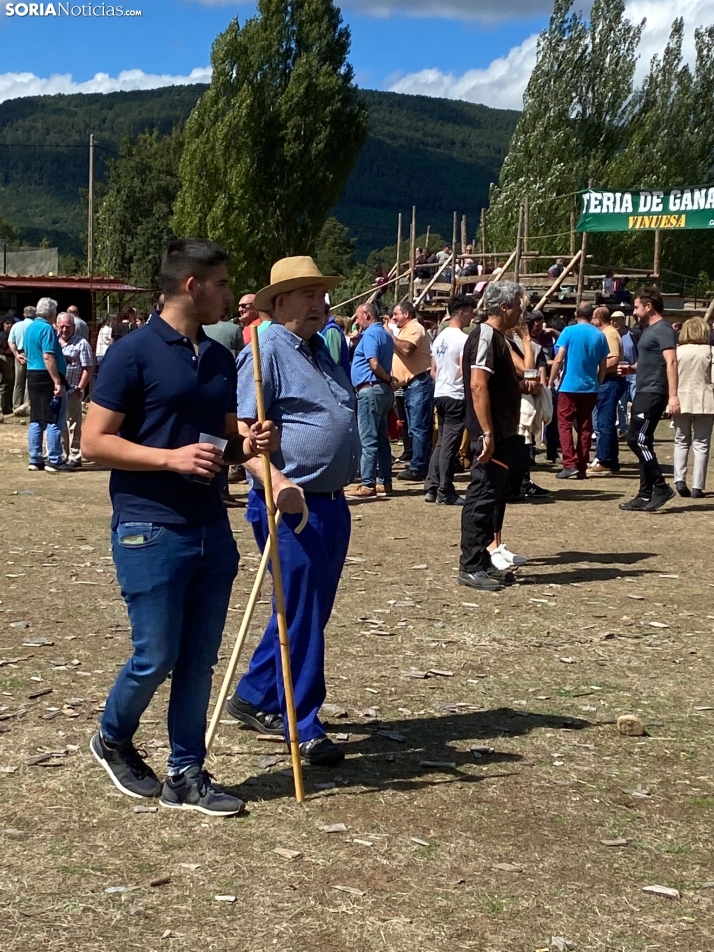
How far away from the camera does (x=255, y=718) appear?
5695mm

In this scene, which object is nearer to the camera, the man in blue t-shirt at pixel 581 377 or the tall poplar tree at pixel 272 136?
the man in blue t-shirt at pixel 581 377

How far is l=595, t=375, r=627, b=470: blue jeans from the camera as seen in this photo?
51.8ft

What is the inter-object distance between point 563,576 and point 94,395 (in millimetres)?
5722

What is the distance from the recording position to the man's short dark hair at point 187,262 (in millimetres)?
4414

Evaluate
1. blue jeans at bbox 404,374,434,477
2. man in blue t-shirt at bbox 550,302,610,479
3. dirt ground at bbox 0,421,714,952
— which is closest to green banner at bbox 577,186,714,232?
man in blue t-shirt at bbox 550,302,610,479

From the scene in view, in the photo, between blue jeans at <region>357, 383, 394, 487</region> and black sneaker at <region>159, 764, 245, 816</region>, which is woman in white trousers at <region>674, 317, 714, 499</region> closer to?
blue jeans at <region>357, 383, 394, 487</region>

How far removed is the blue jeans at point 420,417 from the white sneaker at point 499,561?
566cm

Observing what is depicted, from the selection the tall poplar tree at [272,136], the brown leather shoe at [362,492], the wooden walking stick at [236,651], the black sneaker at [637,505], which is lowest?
the brown leather shoe at [362,492]

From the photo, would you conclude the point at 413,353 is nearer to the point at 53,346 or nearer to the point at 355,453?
the point at 53,346

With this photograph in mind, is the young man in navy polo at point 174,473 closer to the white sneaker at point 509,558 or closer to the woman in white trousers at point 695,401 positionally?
the white sneaker at point 509,558

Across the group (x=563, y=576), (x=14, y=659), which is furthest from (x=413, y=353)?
(x=14, y=659)

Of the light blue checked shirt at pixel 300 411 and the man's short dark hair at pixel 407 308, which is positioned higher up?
the man's short dark hair at pixel 407 308

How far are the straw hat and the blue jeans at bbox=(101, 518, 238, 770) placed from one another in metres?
1.13

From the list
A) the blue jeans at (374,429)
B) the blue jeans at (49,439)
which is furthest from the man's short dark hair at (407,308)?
the blue jeans at (49,439)
